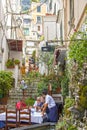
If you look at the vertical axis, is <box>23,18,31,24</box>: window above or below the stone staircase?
above

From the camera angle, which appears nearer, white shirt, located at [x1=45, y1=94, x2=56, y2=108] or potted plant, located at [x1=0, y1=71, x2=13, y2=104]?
white shirt, located at [x1=45, y1=94, x2=56, y2=108]

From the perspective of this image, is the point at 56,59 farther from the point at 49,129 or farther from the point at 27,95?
the point at 49,129

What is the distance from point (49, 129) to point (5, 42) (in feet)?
69.1

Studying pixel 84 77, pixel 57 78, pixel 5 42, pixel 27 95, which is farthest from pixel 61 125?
pixel 5 42

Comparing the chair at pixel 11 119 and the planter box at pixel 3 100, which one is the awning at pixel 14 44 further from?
the chair at pixel 11 119

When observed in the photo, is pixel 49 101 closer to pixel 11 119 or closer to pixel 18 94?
pixel 11 119

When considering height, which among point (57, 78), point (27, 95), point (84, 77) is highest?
point (84, 77)

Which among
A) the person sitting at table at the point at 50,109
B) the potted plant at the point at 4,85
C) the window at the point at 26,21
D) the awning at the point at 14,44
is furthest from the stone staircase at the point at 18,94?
the window at the point at 26,21

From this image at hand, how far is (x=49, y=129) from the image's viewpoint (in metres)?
9.08

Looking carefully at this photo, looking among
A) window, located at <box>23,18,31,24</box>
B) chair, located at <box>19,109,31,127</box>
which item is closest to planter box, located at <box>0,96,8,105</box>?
chair, located at <box>19,109,31,127</box>

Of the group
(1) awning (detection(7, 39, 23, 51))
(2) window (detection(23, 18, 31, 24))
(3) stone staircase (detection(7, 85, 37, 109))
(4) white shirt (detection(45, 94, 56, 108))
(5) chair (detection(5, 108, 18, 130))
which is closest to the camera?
(5) chair (detection(5, 108, 18, 130))

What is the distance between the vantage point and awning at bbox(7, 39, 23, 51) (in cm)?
2937

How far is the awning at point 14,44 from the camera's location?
2937 cm

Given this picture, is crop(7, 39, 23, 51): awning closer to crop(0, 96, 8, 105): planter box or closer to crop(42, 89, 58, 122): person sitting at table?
crop(0, 96, 8, 105): planter box
